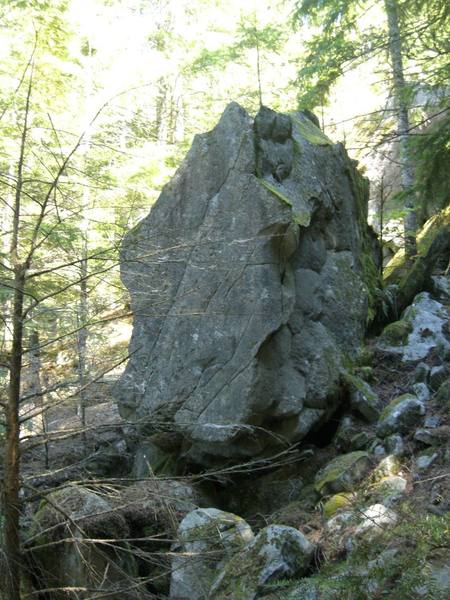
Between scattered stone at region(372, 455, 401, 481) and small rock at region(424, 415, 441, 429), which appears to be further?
small rock at region(424, 415, 441, 429)

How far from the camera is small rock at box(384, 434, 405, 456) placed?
19.0 feet

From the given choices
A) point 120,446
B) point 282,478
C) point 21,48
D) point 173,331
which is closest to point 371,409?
point 282,478

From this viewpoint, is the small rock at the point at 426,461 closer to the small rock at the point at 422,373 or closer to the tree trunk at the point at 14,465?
the small rock at the point at 422,373

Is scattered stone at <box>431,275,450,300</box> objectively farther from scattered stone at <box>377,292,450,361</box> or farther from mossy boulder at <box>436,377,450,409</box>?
mossy boulder at <box>436,377,450,409</box>

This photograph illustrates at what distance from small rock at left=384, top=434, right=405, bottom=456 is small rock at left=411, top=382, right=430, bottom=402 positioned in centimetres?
90

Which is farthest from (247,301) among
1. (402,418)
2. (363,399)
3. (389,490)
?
(389,490)

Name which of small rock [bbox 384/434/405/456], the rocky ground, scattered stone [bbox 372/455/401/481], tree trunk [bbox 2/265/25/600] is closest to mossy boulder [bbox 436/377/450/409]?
the rocky ground

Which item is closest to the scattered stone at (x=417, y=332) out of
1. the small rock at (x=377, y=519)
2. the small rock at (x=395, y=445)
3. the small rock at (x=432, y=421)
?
the small rock at (x=432, y=421)

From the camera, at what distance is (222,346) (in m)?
6.70

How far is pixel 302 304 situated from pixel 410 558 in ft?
14.9

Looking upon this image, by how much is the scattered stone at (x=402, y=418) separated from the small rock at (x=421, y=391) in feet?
1.17

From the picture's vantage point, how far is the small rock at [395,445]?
5.80 metres

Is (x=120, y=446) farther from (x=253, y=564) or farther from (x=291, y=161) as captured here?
(x=291, y=161)

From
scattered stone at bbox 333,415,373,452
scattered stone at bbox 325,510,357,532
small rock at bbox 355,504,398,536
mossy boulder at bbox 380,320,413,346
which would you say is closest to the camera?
small rock at bbox 355,504,398,536
